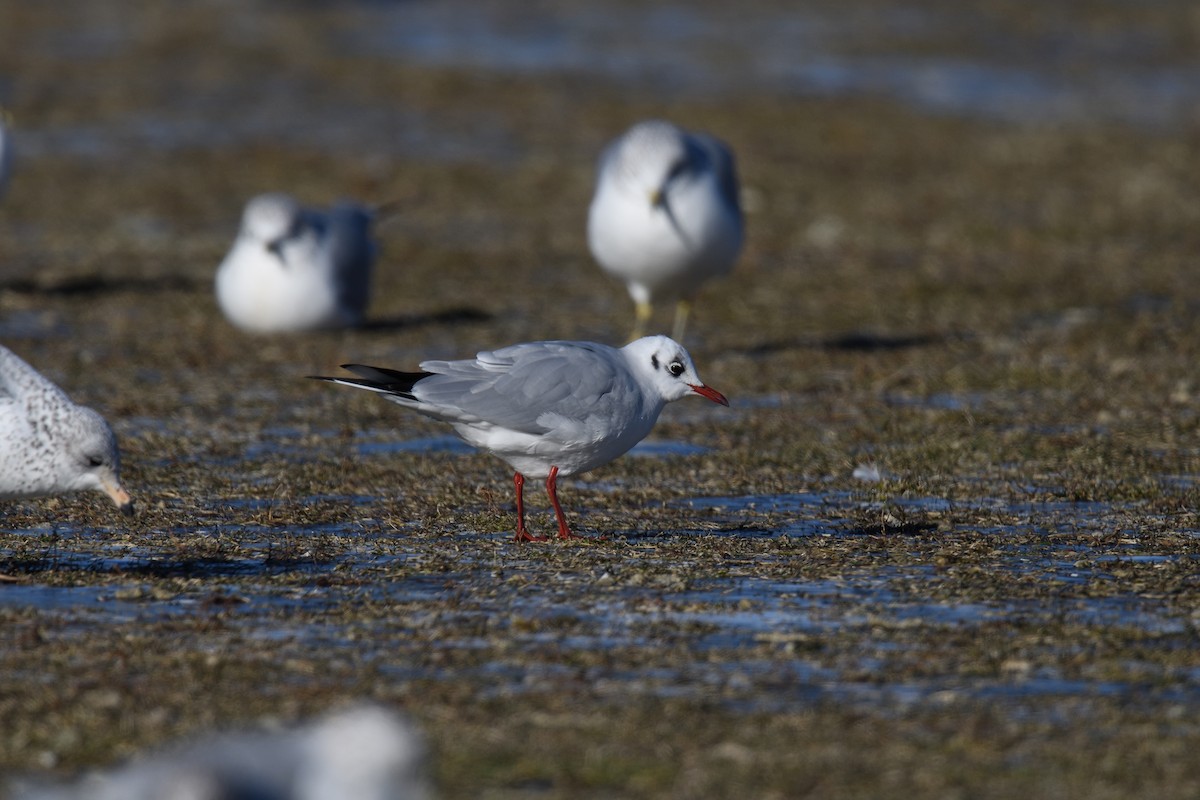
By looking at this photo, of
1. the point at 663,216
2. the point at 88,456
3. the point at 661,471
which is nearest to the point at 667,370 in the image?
the point at 661,471

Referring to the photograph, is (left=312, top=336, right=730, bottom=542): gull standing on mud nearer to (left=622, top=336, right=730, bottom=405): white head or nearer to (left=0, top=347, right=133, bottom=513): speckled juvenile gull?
(left=622, top=336, right=730, bottom=405): white head

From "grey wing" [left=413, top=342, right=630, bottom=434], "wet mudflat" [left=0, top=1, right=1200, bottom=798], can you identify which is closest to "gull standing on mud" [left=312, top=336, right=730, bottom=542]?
"grey wing" [left=413, top=342, right=630, bottom=434]

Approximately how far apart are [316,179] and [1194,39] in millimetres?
15867

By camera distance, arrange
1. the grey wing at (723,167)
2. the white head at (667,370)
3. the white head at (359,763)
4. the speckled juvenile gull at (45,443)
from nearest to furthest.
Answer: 1. the white head at (359,763)
2. the speckled juvenile gull at (45,443)
3. the white head at (667,370)
4. the grey wing at (723,167)

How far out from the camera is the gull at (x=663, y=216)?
1020 cm

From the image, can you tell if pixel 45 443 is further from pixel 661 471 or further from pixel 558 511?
pixel 661 471

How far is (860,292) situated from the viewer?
12.7 m

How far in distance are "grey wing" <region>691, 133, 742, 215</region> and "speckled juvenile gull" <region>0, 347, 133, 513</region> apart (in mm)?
5395

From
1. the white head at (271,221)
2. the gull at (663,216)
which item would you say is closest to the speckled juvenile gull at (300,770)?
the gull at (663,216)

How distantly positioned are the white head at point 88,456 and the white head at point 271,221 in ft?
18.0

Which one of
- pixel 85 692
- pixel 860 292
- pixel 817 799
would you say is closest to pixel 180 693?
pixel 85 692

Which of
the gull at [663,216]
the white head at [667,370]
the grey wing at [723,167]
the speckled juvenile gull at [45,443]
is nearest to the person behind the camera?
the speckled juvenile gull at [45,443]

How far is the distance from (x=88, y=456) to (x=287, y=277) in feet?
17.9

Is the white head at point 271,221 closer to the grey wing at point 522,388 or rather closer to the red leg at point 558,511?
the grey wing at point 522,388
